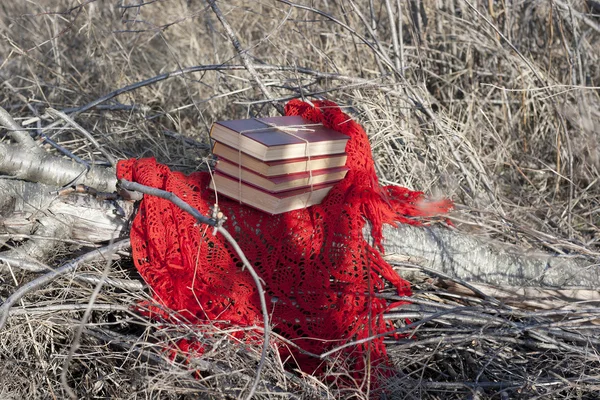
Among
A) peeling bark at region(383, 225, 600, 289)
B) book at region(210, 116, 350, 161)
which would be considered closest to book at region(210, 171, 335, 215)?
book at region(210, 116, 350, 161)

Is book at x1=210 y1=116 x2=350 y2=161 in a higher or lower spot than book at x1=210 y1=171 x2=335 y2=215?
higher

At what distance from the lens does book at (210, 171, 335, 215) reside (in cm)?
226

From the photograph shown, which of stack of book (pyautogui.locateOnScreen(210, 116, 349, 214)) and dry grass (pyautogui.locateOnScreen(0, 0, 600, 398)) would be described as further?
stack of book (pyautogui.locateOnScreen(210, 116, 349, 214))

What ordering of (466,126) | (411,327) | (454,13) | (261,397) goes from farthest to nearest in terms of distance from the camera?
1. (454,13)
2. (466,126)
3. (411,327)
4. (261,397)

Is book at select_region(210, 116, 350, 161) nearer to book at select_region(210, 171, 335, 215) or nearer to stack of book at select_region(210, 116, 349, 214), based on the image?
stack of book at select_region(210, 116, 349, 214)

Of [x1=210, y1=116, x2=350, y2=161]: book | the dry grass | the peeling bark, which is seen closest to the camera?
the dry grass

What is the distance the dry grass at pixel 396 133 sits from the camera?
2.05m

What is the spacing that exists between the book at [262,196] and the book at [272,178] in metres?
0.02

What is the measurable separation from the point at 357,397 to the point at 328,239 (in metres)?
0.56

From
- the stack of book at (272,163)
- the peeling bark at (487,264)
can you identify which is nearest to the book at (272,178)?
the stack of book at (272,163)

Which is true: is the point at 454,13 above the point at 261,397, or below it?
above

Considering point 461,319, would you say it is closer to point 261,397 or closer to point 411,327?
point 411,327

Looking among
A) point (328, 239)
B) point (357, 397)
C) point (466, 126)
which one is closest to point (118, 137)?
point (328, 239)

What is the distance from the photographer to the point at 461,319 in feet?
7.43
